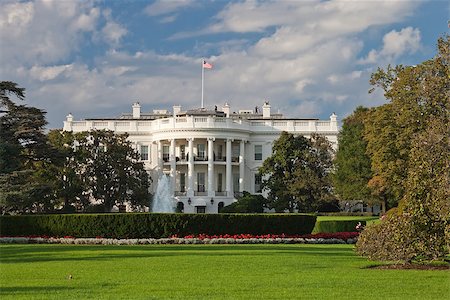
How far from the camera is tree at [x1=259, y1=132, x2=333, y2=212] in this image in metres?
61.5

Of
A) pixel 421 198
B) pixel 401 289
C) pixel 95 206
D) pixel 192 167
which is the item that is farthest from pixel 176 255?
pixel 192 167

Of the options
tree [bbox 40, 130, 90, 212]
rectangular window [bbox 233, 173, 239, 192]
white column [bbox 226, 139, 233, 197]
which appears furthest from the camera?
rectangular window [bbox 233, 173, 239, 192]

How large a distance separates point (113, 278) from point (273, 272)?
355cm

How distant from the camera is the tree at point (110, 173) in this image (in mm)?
62656

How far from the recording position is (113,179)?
63625 millimetres

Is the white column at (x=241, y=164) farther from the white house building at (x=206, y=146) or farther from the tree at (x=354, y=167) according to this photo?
the tree at (x=354, y=167)

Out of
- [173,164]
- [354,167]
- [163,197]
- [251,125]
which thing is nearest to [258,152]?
[251,125]

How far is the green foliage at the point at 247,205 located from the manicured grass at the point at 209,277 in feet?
135

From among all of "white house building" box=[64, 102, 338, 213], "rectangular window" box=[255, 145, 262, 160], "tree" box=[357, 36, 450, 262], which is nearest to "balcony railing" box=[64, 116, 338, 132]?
"white house building" box=[64, 102, 338, 213]

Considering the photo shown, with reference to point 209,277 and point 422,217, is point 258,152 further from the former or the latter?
point 209,277

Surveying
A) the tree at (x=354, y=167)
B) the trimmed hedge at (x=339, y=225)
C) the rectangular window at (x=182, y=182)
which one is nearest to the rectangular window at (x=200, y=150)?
the rectangular window at (x=182, y=182)

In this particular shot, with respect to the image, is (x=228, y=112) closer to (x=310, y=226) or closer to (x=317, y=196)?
(x=317, y=196)

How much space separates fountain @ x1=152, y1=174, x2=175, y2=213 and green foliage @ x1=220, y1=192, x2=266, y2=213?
18.7ft

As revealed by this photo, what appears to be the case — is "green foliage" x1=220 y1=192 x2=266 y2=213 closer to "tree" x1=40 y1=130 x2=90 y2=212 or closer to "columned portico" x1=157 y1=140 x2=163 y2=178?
"tree" x1=40 y1=130 x2=90 y2=212
